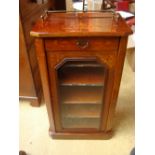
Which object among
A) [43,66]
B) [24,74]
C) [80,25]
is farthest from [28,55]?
[80,25]

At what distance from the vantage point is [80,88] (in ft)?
4.21

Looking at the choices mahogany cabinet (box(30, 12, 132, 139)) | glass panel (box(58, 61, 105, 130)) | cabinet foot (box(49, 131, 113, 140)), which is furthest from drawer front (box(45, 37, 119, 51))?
cabinet foot (box(49, 131, 113, 140))

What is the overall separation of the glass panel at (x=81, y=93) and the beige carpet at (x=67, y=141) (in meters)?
0.14

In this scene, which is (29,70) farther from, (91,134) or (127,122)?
(127,122)

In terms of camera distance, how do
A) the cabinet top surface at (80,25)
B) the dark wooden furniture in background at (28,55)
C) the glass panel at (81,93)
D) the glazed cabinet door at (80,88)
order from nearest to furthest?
the cabinet top surface at (80,25)
the glazed cabinet door at (80,88)
the glass panel at (81,93)
the dark wooden furniture in background at (28,55)

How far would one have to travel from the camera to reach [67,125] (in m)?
1.35

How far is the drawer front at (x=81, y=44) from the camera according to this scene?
905mm

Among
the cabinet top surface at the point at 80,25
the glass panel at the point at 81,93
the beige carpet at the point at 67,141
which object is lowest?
the beige carpet at the point at 67,141

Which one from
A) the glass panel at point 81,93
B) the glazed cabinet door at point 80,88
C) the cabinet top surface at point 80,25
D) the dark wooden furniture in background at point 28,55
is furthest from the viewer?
the dark wooden furniture in background at point 28,55

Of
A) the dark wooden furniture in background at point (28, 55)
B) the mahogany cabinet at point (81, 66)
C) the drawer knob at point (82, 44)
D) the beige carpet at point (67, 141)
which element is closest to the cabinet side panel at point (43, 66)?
the mahogany cabinet at point (81, 66)

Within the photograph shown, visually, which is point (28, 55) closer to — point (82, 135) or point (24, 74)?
point (24, 74)

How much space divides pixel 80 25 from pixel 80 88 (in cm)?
48

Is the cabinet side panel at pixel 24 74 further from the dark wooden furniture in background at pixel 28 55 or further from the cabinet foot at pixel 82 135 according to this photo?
the cabinet foot at pixel 82 135
